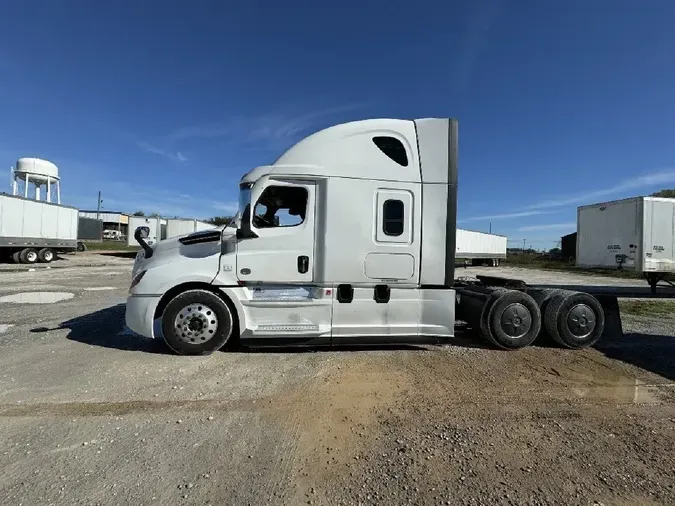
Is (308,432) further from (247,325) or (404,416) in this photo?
(247,325)

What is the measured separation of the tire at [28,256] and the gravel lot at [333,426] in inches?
892

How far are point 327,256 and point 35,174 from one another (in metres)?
48.2

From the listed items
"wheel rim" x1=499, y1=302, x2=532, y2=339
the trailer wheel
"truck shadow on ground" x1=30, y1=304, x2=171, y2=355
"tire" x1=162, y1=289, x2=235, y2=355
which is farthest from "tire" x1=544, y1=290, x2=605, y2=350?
the trailer wheel

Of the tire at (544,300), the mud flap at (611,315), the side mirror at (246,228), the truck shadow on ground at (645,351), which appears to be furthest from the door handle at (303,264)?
the mud flap at (611,315)

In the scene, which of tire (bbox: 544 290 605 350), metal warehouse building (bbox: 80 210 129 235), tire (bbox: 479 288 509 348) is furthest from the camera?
Answer: metal warehouse building (bbox: 80 210 129 235)

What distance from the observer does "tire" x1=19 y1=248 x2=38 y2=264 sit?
Answer: 23.0 metres

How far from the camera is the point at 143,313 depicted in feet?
17.1

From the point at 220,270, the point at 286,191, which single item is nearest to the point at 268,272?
the point at 220,270

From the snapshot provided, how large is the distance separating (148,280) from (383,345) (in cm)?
371

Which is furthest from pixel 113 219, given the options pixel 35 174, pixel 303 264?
pixel 303 264

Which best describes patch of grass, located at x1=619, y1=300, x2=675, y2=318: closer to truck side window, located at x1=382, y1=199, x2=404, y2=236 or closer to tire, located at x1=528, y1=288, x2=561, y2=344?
tire, located at x1=528, y1=288, x2=561, y2=344

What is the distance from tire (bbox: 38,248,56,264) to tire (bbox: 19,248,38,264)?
318mm

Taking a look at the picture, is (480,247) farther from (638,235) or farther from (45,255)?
(45,255)

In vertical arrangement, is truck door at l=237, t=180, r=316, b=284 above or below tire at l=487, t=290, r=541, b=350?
above
